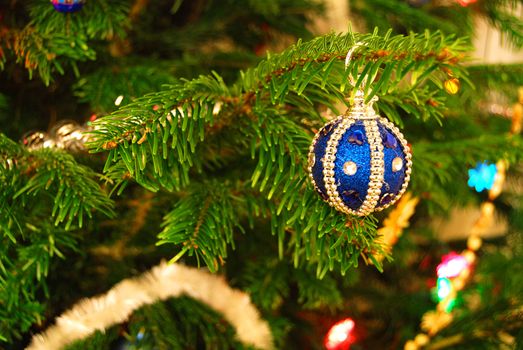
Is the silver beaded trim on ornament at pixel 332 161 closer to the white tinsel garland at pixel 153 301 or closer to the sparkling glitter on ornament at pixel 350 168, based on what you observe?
the sparkling glitter on ornament at pixel 350 168

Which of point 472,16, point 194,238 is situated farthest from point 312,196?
point 472,16

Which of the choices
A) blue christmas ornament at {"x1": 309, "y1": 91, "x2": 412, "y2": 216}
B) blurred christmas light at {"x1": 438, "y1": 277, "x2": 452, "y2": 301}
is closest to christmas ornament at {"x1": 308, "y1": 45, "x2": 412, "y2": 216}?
blue christmas ornament at {"x1": 309, "y1": 91, "x2": 412, "y2": 216}

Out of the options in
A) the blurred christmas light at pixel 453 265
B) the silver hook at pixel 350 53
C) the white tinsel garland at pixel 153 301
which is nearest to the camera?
the silver hook at pixel 350 53

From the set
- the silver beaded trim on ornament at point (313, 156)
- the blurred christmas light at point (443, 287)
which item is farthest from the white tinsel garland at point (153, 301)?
the blurred christmas light at point (443, 287)

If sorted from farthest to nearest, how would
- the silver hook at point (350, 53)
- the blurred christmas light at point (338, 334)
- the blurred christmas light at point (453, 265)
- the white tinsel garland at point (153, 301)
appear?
the blurred christmas light at point (453, 265) → the blurred christmas light at point (338, 334) → the white tinsel garland at point (153, 301) → the silver hook at point (350, 53)

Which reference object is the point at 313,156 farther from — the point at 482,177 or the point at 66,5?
the point at 482,177

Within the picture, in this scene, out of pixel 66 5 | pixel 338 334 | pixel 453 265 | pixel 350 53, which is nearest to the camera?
pixel 350 53

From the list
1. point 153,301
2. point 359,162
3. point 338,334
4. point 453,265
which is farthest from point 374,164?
point 453,265
